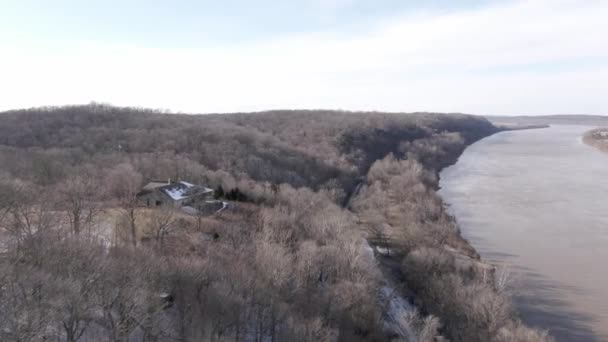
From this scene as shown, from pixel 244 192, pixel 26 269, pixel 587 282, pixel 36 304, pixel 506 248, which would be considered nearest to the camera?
pixel 36 304

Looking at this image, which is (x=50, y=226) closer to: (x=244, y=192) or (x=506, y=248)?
(x=244, y=192)

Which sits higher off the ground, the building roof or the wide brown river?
the building roof

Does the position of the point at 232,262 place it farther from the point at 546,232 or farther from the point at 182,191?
the point at 546,232

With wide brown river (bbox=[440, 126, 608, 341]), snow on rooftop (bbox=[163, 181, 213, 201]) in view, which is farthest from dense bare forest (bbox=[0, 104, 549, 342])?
wide brown river (bbox=[440, 126, 608, 341])

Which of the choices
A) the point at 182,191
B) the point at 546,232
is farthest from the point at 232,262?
the point at 546,232

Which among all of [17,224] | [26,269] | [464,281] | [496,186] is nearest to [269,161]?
[496,186]

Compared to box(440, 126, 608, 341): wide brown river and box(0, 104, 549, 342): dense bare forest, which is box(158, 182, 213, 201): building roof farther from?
box(440, 126, 608, 341): wide brown river
